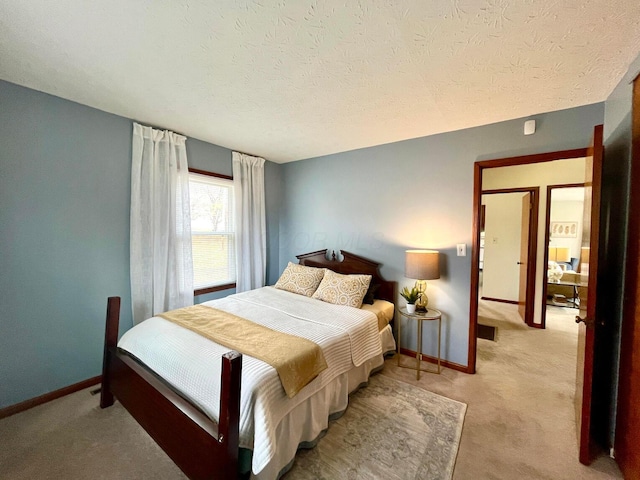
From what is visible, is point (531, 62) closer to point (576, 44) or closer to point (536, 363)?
point (576, 44)

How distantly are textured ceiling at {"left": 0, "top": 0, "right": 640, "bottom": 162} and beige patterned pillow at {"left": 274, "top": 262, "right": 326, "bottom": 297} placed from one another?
177 cm

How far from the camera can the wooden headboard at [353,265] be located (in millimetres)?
3051

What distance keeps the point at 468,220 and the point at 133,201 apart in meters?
3.35

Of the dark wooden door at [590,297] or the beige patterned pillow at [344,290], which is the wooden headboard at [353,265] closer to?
the beige patterned pillow at [344,290]

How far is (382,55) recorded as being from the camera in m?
1.53

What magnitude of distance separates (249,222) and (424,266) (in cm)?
234

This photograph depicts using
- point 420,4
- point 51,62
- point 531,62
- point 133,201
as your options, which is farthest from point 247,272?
point 531,62

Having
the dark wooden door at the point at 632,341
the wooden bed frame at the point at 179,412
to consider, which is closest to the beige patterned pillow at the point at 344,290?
the wooden bed frame at the point at 179,412

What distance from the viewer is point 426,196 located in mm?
2844

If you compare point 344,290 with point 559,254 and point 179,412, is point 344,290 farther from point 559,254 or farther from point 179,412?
point 559,254

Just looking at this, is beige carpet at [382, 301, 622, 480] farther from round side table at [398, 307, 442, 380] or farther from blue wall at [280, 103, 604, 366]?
blue wall at [280, 103, 604, 366]

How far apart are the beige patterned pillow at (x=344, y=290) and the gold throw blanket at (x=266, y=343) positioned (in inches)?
37.5

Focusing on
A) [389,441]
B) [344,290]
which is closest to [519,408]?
[389,441]

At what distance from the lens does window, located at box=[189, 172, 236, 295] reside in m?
3.14
